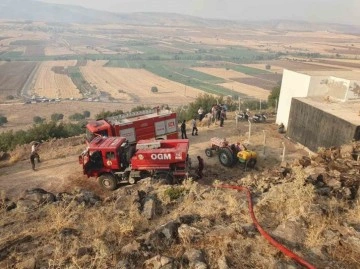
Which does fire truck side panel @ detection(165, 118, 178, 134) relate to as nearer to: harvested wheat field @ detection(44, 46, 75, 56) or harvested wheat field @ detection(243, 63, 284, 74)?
harvested wheat field @ detection(243, 63, 284, 74)

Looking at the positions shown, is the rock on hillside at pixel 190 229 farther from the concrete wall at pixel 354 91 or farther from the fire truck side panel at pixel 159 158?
the concrete wall at pixel 354 91

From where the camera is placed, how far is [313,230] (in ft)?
22.7

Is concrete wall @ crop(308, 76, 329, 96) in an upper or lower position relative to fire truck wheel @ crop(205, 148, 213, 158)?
upper

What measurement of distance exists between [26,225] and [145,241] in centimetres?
405

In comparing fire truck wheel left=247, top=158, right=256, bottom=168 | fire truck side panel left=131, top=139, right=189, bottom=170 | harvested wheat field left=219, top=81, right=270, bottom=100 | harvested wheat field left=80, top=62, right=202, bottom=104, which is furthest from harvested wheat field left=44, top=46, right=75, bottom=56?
fire truck wheel left=247, top=158, right=256, bottom=168

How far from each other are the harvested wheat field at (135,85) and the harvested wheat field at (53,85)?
6491 mm

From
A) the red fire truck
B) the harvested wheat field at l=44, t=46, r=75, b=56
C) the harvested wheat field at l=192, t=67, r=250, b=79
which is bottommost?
the harvested wheat field at l=44, t=46, r=75, b=56

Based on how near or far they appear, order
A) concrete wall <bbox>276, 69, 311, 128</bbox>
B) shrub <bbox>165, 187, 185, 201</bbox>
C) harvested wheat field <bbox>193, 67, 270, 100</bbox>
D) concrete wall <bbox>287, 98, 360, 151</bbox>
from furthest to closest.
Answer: harvested wheat field <bbox>193, 67, 270, 100</bbox>, concrete wall <bbox>276, 69, 311, 128</bbox>, concrete wall <bbox>287, 98, 360, 151</bbox>, shrub <bbox>165, 187, 185, 201</bbox>

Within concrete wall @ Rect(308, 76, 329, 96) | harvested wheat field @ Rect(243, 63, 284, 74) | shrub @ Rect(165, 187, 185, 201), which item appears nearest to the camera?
shrub @ Rect(165, 187, 185, 201)

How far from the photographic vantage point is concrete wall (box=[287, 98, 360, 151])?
→ 17.6m

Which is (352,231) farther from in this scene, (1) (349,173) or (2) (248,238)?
(1) (349,173)

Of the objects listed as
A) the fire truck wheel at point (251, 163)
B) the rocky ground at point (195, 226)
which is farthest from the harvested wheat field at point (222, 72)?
the rocky ground at point (195, 226)

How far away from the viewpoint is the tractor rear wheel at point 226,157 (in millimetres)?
17891

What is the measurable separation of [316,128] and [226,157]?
6236 millimetres
